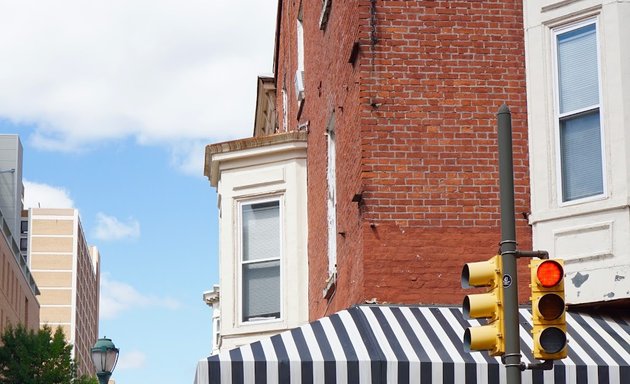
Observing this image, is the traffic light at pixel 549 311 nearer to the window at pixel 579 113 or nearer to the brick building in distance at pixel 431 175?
the brick building in distance at pixel 431 175

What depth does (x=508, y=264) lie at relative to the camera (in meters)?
9.23

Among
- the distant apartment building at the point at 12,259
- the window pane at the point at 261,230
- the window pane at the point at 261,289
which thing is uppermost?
the distant apartment building at the point at 12,259

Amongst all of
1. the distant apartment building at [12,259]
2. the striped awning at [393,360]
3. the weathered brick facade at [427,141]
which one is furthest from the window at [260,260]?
the distant apartment building at [12,259]

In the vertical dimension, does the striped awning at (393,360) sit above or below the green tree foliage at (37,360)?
below

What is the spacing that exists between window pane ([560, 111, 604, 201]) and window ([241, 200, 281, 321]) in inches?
236

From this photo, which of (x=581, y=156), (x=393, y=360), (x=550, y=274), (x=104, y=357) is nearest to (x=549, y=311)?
(x=550, y=274)

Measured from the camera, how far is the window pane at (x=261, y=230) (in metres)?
19.0

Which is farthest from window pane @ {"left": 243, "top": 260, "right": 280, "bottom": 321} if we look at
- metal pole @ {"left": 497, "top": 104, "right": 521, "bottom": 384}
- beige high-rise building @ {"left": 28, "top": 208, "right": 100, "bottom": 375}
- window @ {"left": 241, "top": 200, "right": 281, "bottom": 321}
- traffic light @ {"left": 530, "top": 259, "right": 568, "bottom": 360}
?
beige high-rise building @ {"left": 28, "top": 208, "right": 100, "bottom": 375}

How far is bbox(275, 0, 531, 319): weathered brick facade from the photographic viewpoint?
45.9 feet

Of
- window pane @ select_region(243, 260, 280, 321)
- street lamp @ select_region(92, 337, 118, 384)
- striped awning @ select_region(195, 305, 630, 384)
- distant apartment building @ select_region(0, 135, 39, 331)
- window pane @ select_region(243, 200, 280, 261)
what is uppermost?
distant apartment building @ select_region(0, 135, 39, 331)

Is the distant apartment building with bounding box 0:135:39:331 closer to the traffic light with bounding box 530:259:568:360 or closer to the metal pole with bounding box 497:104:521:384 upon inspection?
the metal pole with bounding box 497:104:521:384

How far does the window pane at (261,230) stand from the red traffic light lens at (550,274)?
10198mm

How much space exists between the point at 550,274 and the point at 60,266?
168765 millimetres

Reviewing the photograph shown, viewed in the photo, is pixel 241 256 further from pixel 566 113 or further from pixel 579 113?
pixel 579 113
